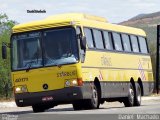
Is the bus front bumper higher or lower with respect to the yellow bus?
lower

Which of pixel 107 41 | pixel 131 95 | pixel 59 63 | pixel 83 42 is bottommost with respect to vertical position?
pixel 131 95

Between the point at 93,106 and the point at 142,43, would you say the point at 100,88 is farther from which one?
the point at 142,43

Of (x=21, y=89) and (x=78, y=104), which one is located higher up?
(x=21, y=89)

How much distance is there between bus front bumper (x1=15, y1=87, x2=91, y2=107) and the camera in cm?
2436

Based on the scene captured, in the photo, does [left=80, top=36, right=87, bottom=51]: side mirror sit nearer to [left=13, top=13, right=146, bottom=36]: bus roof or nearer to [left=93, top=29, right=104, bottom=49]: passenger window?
[left=13, top=13, right=146, bottom=36]: bus roof

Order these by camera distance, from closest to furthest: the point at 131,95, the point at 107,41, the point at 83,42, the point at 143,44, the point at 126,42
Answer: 1. the point at 83,42
2. the point at 107,41
3. the point at 131,95
4. the point at 126,42
5. the point at 143,44

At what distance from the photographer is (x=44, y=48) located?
24.8 meters

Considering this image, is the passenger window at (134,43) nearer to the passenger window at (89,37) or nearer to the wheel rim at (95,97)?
the passenger window at (89,37)

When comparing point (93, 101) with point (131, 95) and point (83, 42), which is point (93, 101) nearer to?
point (83, 42)

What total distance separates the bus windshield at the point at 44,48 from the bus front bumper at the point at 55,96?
0.98 metres

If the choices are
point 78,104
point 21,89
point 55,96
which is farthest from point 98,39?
point 21,89

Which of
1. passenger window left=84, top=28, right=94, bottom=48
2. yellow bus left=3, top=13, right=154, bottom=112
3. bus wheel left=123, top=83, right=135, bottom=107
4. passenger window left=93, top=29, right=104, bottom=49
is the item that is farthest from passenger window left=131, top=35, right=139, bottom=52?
passenger window left=84, top=28, right=94, bottom=48

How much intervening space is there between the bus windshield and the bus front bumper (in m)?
0.98

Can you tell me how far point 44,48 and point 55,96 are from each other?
176 centimetres
